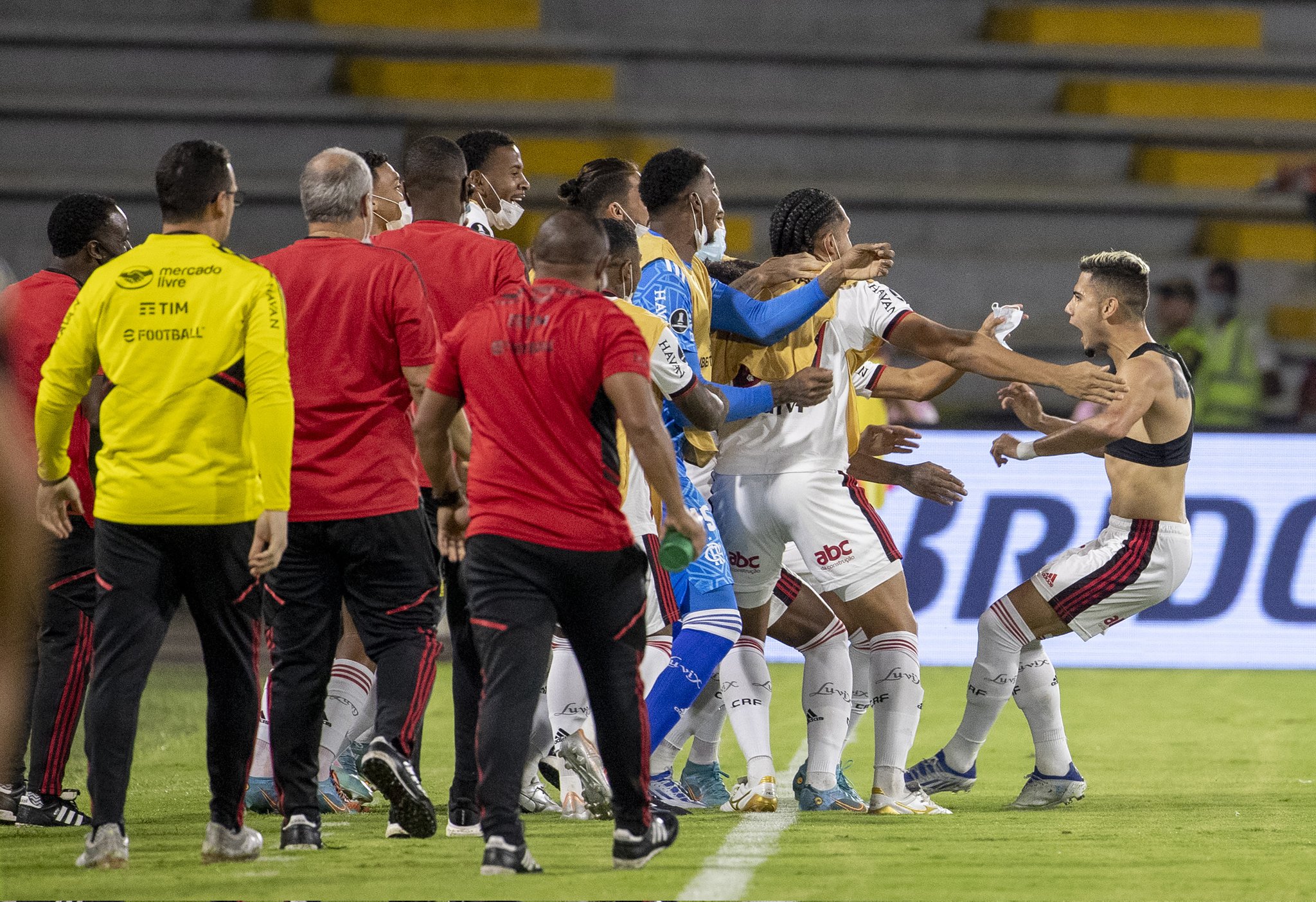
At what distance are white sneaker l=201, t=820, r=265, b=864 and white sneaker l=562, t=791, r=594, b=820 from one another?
1.33m

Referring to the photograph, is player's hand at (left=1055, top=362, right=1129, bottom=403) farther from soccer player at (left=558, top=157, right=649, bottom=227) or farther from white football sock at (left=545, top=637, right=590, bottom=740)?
white football sock at (left=545, top=637, right=590, bottom=740)

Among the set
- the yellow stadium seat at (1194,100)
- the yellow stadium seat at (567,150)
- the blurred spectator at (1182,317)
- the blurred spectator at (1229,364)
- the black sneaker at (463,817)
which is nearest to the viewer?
the black sneaker at (463,817)

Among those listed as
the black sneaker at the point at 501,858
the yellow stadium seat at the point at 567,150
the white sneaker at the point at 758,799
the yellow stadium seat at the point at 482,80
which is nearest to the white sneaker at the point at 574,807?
the white sneaker at the point at 758,799

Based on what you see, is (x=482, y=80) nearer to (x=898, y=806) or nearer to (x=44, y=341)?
(x=44, y=341)

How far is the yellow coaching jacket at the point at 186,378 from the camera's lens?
4.58 meters

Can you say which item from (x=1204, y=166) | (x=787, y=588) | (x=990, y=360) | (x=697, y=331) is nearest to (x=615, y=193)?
(x=697, y=331)

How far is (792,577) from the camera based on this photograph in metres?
6.69

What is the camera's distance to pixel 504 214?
268 inches

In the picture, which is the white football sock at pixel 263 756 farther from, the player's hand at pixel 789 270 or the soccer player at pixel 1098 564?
the soccer player at pixel 1098 564

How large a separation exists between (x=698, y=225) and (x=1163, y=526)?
2058mm

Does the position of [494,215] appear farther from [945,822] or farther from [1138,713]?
[1138,713]

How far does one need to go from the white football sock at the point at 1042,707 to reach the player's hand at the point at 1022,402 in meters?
0.87

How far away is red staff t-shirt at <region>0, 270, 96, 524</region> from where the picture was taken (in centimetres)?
563

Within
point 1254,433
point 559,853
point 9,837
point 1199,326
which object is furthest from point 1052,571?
point 1199,326
